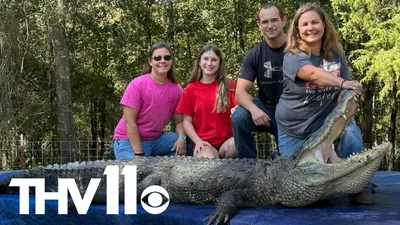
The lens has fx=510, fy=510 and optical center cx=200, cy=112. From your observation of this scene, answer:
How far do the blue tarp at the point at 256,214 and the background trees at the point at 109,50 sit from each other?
26.5 ft

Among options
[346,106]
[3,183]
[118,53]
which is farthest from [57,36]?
[346,106]

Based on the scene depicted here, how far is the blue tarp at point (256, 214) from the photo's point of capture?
2.39 metres

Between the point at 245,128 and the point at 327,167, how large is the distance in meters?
1.12

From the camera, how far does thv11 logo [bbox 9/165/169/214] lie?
3059 millimetres

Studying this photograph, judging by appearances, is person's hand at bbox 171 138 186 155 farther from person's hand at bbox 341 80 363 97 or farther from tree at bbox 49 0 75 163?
tree at bbox 49 0 75 163

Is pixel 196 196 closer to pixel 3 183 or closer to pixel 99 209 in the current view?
pixel 99 209

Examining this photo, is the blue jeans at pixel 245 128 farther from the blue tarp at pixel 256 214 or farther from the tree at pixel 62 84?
the tree at pixel 62 84

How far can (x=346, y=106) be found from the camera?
2.56 m

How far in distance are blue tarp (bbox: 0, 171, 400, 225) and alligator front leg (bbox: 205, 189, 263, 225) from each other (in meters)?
0.04

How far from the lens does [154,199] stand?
3127 millimetres

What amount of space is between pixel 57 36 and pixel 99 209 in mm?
9291

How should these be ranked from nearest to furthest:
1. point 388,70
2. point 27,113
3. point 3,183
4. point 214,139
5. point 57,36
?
1. point 3,183
2. point 214,139
3. point 388,70
4. point 57,36
5. point 27,113

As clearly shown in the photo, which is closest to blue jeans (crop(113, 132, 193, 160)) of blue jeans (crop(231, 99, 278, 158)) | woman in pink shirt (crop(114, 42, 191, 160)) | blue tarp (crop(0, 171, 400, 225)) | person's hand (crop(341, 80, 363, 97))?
woman in pink shirt (crop(114, 42, 191, 160))

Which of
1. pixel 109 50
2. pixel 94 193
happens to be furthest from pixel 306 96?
pixel 109 50
